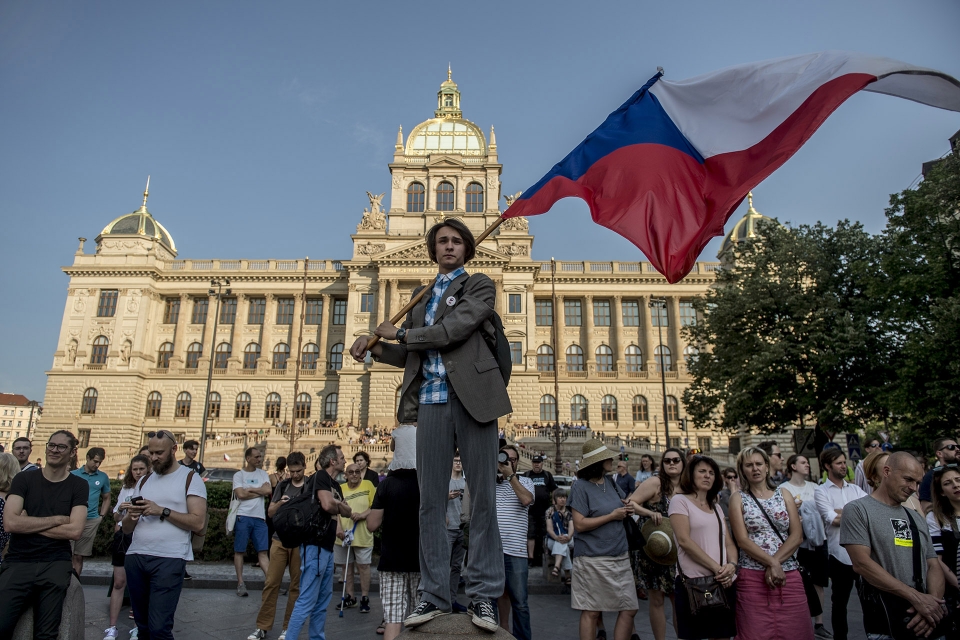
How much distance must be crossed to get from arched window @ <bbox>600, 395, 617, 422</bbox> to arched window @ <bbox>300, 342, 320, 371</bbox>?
22.1 m

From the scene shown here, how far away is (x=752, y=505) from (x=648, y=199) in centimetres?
279

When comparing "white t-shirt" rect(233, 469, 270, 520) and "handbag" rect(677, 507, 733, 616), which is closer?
"handbag" rect(677, 507, 733, 616)

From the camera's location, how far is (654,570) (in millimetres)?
6340

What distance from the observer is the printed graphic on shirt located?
436 cm

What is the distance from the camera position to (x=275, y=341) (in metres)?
48.6

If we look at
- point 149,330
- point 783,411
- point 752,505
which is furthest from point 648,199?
point 149,330

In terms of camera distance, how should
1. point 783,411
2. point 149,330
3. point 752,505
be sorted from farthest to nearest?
point 149,330
point 783,411
point 752,505

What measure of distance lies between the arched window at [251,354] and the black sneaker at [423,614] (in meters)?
48.3

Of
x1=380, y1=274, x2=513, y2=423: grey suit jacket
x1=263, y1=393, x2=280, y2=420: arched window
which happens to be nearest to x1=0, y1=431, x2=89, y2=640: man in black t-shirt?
x1=380, y1=274, x2=513, y2=423: grey suit jacket

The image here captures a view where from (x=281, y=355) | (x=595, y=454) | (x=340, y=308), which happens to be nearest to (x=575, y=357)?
(x=340, y=308)

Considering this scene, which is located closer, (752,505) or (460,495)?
(752,505)

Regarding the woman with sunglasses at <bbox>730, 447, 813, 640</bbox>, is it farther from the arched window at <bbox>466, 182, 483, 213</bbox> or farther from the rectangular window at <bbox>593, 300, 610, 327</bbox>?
the rectangular window at <bbox>593, 300, 610, 327</bbox>

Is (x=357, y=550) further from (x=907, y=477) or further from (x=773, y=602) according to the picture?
(x=907, y=477)

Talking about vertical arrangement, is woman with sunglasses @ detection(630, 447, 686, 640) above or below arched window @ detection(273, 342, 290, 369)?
below
